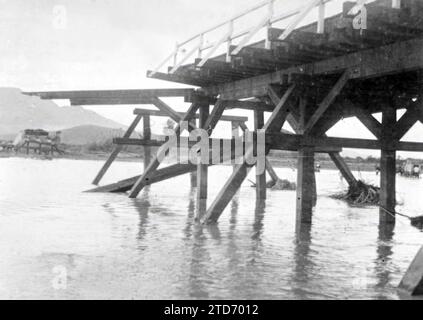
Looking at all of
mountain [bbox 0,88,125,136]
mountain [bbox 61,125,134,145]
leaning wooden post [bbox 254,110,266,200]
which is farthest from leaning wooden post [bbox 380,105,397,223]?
mountain [bbox 0,88,125,136]

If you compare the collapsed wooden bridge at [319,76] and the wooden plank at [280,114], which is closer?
the collapsed wooden bridge at [319,76]

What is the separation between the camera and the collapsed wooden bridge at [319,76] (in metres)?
7.12

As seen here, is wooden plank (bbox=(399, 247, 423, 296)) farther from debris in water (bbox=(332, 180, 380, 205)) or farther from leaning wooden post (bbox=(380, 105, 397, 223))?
debris in water (bbox=(332, 180, 380, 205))

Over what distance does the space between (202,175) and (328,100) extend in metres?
3.61

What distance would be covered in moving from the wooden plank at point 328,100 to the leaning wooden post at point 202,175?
7.57 ft

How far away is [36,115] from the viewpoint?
149250mm

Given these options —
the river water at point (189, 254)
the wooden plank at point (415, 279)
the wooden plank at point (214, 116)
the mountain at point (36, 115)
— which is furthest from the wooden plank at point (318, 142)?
the mountain at point (36, 115)

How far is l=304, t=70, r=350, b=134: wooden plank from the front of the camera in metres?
8.30

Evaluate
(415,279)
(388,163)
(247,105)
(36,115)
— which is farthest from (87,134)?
(415,279)

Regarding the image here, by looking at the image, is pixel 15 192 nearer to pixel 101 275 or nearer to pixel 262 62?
pixel 262 62

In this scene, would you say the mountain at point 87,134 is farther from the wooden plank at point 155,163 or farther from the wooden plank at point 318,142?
the wooden plank at point 318,142

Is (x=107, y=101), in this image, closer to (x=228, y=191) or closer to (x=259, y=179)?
(x=259, y=179)

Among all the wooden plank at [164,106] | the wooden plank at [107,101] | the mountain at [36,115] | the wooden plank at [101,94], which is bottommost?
the wooden plank at [164,106]

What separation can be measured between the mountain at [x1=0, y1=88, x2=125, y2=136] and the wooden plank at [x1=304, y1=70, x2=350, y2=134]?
116 m
